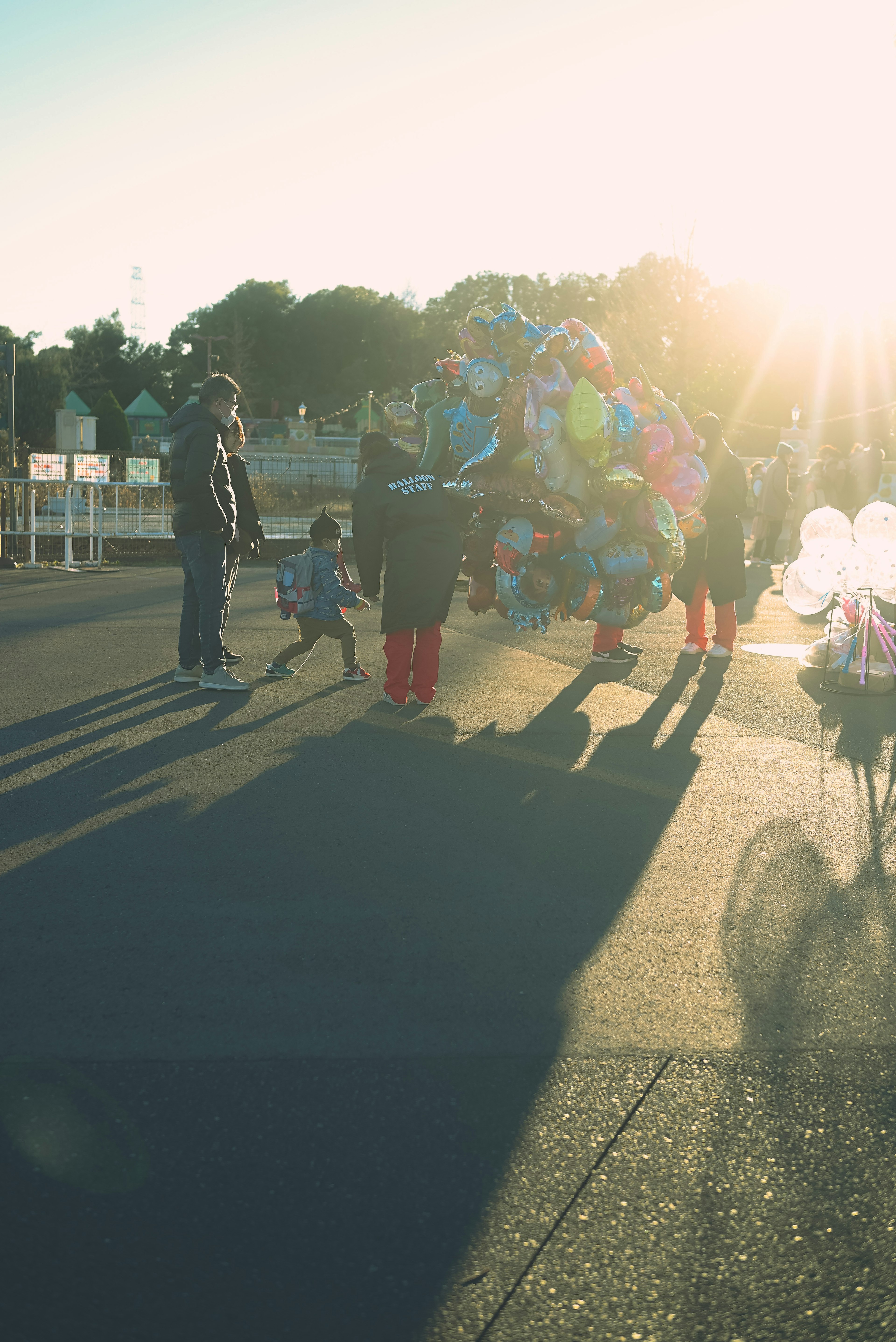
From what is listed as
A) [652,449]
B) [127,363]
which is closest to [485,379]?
[652,449]

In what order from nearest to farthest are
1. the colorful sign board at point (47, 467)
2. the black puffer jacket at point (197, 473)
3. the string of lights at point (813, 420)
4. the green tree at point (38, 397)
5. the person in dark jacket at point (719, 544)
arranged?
1. the black puffer jacket at point (197, 473)
2. the person in dark jacket at point (719, 544)
3. the colorful sign board at point (47, 467)
4. the string of lights at point (813, 420)
5. the green tree at point (38, 397)

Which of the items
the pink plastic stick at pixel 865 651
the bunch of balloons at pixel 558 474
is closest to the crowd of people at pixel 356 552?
the bunch of balloons at pixel 558 474

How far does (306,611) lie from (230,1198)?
6.70 m

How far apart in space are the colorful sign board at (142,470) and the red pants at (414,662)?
12.7m

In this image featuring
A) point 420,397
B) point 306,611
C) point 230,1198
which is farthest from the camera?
point 420,397

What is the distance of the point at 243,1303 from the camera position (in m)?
2.29

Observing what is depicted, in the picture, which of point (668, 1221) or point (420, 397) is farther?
point (420, 397)

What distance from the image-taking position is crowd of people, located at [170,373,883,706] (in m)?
8.10

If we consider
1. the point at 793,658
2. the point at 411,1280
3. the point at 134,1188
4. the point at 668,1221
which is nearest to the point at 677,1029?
the point at 668,1221

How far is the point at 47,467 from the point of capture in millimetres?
18359

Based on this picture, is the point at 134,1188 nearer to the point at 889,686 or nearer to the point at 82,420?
the point at 889,686

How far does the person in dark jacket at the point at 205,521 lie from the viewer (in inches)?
321

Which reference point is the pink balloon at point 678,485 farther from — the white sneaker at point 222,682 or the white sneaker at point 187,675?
the white sneaker at point 187,675

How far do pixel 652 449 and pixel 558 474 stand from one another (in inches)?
37.1
